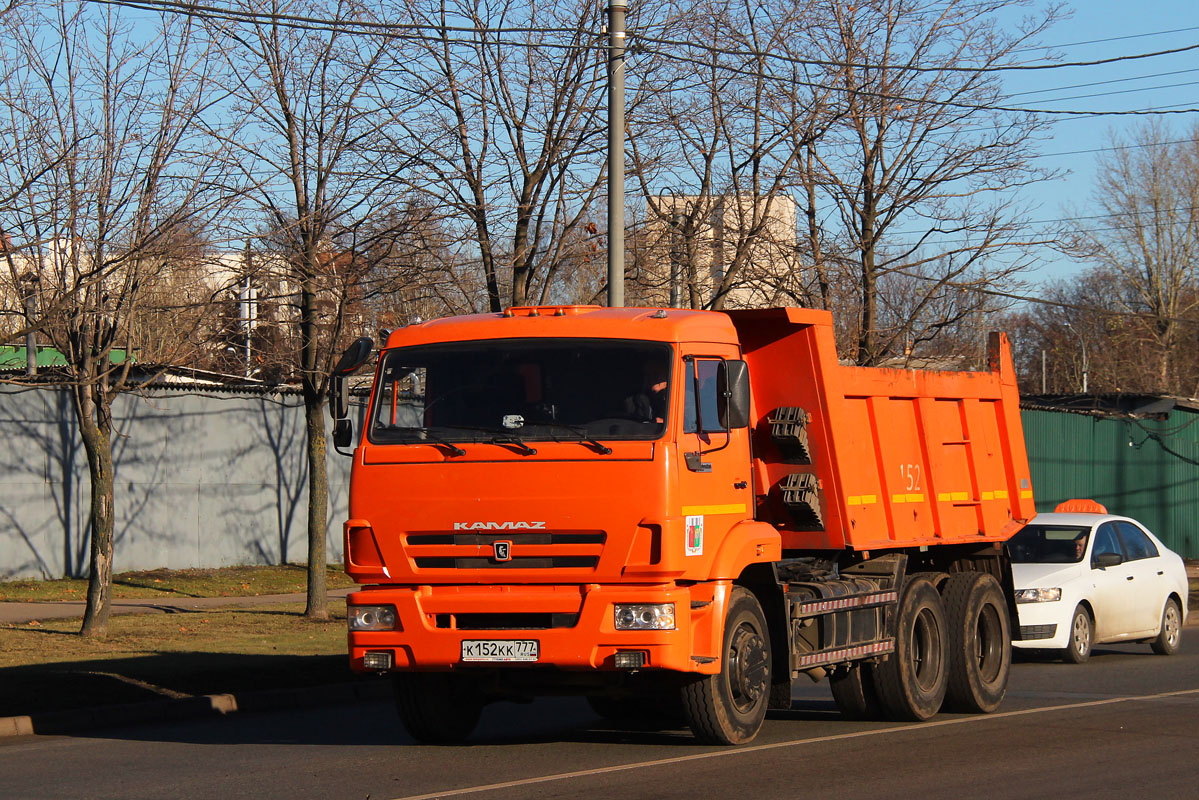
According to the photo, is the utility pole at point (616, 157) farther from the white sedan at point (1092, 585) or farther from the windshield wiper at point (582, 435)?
the windshield wiper at point (582, 435)

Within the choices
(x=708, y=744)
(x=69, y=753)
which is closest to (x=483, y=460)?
(x=708, y=744)

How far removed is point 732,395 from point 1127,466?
28.2 metres

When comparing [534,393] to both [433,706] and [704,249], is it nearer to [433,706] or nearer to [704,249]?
[433,706]

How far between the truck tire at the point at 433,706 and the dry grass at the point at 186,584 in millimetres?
12059

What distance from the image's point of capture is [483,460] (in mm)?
9094

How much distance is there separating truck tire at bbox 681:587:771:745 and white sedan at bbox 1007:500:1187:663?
6.76m

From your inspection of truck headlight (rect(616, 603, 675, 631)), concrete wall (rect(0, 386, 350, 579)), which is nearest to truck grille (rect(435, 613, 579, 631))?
truck headlight (rect(616, 603, 675, 631))

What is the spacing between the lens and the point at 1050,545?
16.9 meters

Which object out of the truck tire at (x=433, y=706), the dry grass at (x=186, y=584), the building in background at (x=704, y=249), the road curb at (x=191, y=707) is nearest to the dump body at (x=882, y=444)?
the truck tire at (x=433, y=706)

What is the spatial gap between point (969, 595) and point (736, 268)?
7.99 metres

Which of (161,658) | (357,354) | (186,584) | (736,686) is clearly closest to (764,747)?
(736,686)

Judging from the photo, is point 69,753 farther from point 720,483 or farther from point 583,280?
point 583,280

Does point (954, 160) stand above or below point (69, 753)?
above

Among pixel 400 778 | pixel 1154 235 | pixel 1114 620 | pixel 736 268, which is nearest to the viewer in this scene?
pixel 400 778
